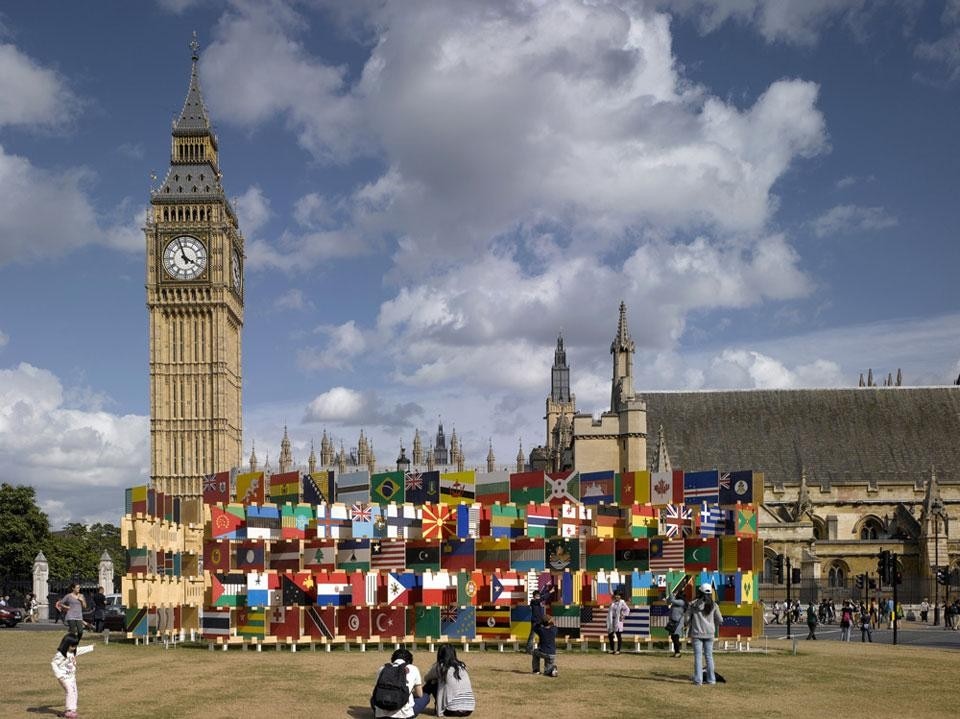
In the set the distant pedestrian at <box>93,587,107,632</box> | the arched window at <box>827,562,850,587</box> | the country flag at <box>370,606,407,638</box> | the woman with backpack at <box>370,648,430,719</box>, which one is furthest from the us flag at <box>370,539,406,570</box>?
the arched window at <box>827,562,850,587</box>

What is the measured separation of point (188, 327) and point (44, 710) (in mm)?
89740

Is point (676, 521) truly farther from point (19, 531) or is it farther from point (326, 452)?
point (326, 452)

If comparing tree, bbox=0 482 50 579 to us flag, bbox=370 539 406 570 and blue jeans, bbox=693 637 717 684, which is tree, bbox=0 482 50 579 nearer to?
us flag, bbox=370 539 406 570

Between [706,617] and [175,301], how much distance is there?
89.7m

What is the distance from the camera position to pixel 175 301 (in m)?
104

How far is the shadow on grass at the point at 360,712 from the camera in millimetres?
16516

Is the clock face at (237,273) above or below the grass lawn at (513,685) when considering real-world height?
above

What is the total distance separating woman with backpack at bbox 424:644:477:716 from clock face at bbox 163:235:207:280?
299ft

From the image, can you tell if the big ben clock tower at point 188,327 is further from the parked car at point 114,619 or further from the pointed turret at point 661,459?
the parked car at point 114,619

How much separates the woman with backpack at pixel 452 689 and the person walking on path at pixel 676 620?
10.1 meters

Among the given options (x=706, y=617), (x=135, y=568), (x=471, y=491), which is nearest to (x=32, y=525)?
(x=135, y=568)

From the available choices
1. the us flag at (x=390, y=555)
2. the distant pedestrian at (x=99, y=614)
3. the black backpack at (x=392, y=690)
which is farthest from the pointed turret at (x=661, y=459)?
the black backpack at (x=392, y=690)

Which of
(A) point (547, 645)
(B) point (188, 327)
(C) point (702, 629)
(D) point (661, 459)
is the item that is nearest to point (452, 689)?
(A) point (547, 645)

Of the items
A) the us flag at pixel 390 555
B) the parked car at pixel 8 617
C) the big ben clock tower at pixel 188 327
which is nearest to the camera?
the us flag at pixel 390 555
